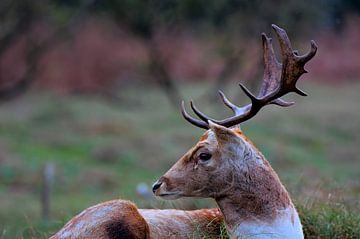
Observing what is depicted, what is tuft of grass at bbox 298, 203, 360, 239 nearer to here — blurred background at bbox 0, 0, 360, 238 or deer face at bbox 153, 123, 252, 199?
deer face at bbox 153, 123, 252, 199

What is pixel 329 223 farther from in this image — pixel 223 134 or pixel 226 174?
pixel 223 134

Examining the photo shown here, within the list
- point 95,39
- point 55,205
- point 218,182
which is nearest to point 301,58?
point 218,182

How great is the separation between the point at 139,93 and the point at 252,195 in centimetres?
2258

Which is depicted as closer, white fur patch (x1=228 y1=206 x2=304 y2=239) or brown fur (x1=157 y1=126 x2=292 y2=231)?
white fur patch (x1=228 y1=206 x2=304 y2=239)

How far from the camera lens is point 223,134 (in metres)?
6.16

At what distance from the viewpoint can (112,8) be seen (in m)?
23.0

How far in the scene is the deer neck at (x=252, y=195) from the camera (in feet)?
20.2

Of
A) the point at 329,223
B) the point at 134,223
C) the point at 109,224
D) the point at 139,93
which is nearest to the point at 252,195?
the point at 134,223

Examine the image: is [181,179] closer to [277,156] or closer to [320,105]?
[277,156]

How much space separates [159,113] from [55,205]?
382 inches

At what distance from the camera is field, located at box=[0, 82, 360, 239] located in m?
16.9

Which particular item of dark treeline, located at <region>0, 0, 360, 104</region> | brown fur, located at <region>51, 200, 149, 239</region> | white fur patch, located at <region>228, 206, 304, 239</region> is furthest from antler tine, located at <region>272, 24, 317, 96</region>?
dark treeline, located at <region>0, 0, 360, 104</region>

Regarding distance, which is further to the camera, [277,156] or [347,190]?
[277,156]

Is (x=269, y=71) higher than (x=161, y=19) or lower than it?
higher
